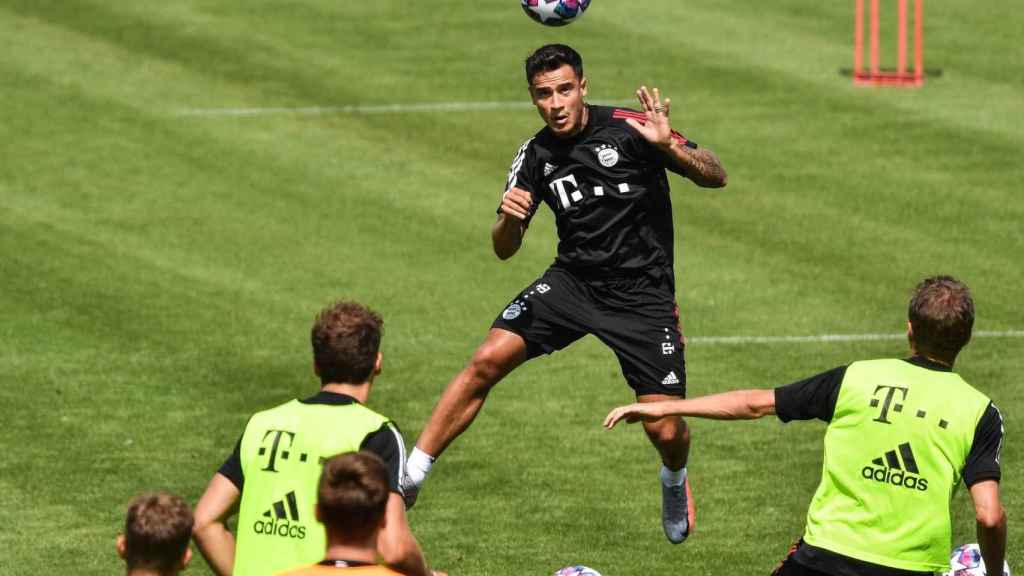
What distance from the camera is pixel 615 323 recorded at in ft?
40.6

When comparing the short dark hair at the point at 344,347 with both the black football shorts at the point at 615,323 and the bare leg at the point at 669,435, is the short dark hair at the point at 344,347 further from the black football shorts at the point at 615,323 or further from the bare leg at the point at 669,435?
the bare leg at the point at 669,435

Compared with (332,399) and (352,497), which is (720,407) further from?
(352,497)

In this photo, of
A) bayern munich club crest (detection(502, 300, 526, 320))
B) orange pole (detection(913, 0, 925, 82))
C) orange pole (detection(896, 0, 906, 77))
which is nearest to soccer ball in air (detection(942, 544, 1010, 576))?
bayern munich club crest (detection(502, 300, 526, 320))

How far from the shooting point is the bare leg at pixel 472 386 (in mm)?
12195

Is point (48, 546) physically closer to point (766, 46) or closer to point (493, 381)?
point (493, 381)

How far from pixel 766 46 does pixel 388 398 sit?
1277cm

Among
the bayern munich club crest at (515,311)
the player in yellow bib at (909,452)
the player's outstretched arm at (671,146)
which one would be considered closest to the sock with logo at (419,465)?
the bayern munich club crest at (515,311)

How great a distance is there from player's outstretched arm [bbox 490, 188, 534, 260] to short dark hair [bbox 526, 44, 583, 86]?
2.58 feet

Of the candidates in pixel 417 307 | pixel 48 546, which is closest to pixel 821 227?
pixel 417 307

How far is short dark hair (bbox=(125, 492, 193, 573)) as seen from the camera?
7.32 metres

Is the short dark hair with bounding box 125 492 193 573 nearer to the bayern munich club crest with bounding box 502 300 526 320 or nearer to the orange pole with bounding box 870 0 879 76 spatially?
the bayern munich club crest with bounding box 502 300 526 320

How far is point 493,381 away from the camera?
40.3 feet

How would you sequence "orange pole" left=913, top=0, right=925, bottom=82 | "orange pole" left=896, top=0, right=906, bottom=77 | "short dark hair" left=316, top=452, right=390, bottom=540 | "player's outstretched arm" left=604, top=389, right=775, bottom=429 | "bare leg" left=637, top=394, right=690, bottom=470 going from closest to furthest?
"short dark hair" left=316, top=452, right=390, bottom=540
"player's outstretched arm" left=604, top=389, right=775, bottom=429
"bare leg" left=637, top=394, right=690, bottom=470
"orange pole" left=896, top=0, right=906, bottom=77
"orange pole" left=913, top=0, right=925, bottom=82

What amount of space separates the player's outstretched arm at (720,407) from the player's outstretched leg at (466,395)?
3.19 meters
